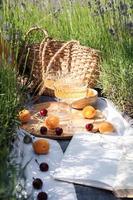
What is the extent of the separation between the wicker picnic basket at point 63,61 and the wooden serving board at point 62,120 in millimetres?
227

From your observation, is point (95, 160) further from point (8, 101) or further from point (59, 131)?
point (8, 101)

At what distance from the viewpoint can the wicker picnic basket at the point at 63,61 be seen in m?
3.39

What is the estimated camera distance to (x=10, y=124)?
91.7 inches

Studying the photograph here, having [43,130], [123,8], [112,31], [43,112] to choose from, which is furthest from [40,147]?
[123,8]

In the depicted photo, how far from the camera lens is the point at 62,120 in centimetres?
299

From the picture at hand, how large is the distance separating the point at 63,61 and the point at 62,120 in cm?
71

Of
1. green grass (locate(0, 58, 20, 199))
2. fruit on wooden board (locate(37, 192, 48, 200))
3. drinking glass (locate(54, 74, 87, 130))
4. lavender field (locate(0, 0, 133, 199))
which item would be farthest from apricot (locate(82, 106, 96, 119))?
fruit on wooden board (locate(37, 192, 48, 200))

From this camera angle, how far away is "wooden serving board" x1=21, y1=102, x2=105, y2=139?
279 centimetres

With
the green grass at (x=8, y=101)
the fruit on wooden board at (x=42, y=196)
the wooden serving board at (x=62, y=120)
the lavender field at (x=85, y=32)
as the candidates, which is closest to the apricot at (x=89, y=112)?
the wooden serving board at (x=62, y=120)

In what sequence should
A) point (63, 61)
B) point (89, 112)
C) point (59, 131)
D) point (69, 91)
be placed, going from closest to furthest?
point (59, 131) → point (89, 112) → point (69, 91) → point (63, 61)

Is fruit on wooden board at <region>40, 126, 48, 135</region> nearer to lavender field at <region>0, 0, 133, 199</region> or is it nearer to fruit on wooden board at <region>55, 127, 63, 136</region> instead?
fruit on wooden board at <region>55, 127, 63, 136</region>

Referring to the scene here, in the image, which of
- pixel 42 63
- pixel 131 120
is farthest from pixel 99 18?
pixel 131 120

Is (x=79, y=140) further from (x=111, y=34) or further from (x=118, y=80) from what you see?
(x=111, y=34)

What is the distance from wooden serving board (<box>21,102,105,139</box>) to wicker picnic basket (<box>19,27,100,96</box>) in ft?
0.74
